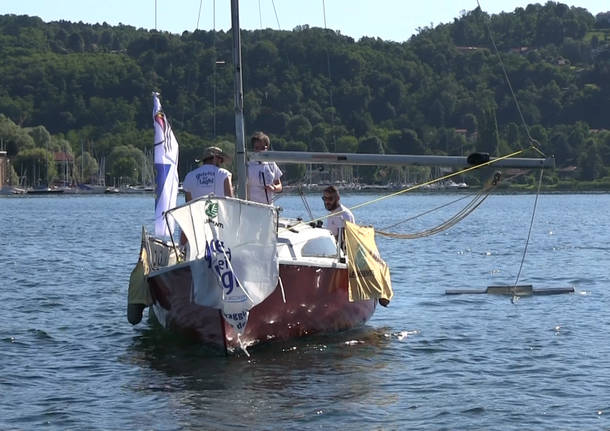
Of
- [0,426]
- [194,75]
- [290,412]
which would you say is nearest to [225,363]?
[290,412]

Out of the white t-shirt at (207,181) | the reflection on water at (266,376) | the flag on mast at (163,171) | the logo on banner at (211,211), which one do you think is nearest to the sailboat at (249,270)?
the logo on banner at (211,211)

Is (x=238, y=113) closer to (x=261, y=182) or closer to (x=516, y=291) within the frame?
(x=261, y=182)

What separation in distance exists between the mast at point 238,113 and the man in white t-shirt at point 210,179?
0.27 metres

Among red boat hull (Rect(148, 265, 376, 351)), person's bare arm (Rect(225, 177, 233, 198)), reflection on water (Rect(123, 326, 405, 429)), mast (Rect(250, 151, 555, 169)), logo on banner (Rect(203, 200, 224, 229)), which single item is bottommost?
reflection on water (Rect(123, 326, 405, 429))

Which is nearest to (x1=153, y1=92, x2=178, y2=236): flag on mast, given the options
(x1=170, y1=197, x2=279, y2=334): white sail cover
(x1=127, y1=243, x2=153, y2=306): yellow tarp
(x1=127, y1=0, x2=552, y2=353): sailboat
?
(x1=127, y1=0, x2=552, y2=353): sailboat

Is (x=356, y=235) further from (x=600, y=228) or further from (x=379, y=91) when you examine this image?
(x=379, y=91)

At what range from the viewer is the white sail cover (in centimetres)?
1647

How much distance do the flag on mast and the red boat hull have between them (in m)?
1.82

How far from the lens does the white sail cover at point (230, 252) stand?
16469mm

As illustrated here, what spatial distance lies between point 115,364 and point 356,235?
3.91m

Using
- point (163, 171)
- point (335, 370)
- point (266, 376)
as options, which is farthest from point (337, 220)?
point (266, 376)

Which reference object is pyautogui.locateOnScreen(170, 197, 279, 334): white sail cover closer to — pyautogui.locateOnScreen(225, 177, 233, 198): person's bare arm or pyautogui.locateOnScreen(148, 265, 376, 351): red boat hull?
pyautogui.locateOnScreen(148, 265, 376, 351): red boat hull

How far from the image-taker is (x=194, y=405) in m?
15.0

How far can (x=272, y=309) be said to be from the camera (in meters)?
17.4
